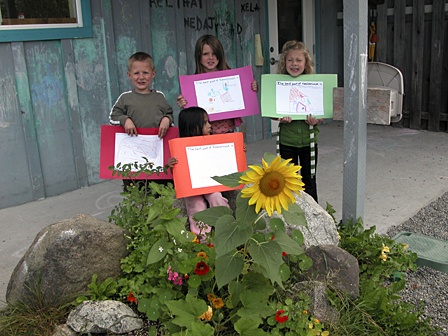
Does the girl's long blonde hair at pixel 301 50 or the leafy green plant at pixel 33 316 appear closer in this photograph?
the leafy green plant at pixel 33 316

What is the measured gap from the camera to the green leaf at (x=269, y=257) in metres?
2.22

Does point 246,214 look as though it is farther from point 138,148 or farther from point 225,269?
point 138,148

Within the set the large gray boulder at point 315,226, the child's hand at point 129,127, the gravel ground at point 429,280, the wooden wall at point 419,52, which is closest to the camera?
the gravel ground at point 429,280

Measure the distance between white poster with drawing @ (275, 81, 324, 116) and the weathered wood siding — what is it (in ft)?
3.19

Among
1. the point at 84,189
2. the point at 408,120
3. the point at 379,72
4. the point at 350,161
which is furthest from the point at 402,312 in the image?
the point at 408,120

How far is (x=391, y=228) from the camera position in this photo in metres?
4.23

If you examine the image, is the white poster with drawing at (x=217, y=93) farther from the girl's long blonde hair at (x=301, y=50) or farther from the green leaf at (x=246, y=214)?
the green leaf at (x=246, y=214)

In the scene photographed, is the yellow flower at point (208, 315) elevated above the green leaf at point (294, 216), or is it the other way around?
the green leaf at point (294, 216)

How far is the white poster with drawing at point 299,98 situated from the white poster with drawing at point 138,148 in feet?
3.19

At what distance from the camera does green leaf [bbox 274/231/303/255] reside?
247 cm

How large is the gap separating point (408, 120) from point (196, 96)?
17.5ft

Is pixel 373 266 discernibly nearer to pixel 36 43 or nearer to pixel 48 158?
pixel 48 158

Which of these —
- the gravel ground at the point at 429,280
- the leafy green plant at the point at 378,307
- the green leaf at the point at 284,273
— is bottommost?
the gravel ground at the point at 429,280

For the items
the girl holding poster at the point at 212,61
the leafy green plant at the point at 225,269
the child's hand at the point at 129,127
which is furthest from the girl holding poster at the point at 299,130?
the leafy green plant at the point at 225,269
